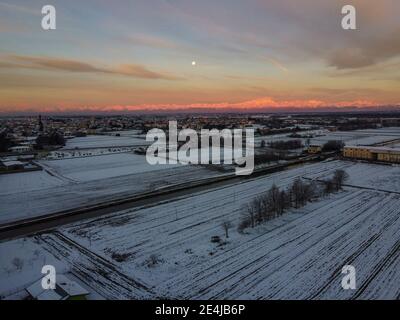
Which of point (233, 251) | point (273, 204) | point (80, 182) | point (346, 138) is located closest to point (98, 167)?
point (80, 182)

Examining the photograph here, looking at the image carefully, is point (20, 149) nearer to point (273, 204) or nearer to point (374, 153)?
point (273, 204)

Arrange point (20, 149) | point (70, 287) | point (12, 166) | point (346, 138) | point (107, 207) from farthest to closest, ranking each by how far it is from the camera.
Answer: point (346, 138)
point (20, 149)
point (12, 166)
point (107, 207)
point (70, 287)

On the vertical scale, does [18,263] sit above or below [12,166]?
below

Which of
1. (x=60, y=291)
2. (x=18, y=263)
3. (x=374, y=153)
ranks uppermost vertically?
(x=374, y=153)

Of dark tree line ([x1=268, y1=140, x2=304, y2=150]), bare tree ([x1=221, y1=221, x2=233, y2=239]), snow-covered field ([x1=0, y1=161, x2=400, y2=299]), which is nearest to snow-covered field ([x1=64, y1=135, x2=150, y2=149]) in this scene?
dark tree line ([x1=268, y1=140, x2=304, y2=150])

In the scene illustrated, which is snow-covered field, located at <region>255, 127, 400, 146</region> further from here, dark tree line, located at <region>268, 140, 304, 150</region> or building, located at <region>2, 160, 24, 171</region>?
building, located at <region>2, 160, 24, 171</region>
